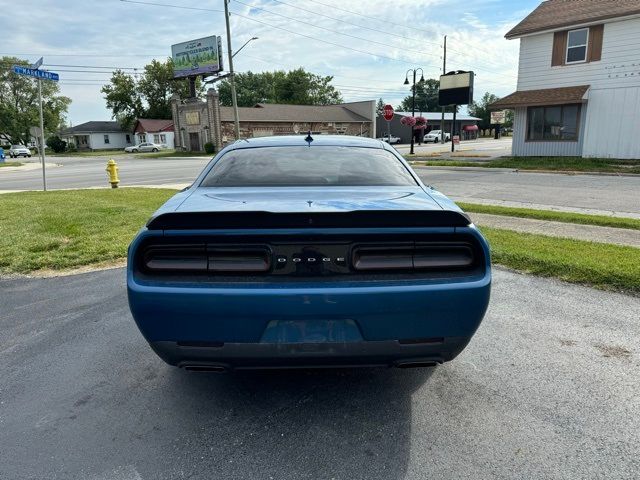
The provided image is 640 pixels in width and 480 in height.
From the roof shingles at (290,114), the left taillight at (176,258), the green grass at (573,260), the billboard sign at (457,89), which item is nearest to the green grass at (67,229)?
the left taillight at (176,258)

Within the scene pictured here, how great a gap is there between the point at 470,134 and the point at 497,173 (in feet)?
190

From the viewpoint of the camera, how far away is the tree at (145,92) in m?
72.5

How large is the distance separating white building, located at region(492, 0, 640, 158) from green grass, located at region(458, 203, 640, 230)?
13.5m

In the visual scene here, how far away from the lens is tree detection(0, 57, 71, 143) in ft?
253

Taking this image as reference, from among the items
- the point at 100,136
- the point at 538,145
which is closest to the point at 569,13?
the point at 538,145

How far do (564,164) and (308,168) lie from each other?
736 inches

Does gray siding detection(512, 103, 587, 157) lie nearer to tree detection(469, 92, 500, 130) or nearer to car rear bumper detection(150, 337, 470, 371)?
car rear bumper detection(150, 337, 470, 371)

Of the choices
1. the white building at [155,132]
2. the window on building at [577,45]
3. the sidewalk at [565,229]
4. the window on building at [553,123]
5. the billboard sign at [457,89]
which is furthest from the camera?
the white building at [155,132]

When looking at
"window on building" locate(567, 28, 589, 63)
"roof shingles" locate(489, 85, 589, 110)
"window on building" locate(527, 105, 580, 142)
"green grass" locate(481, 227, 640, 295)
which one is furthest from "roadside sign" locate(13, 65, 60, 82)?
"window on building" locate(567, 28, 589, 63)

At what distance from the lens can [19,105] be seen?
80375 millimetres

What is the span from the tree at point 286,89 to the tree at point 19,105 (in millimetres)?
33027

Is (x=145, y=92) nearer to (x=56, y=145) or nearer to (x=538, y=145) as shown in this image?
(x=56, y=145)

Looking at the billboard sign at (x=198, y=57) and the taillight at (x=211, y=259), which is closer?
the taillight at (x=211, y=259)

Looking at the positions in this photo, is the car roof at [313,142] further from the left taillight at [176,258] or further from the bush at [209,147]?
the bush at [209,147]
